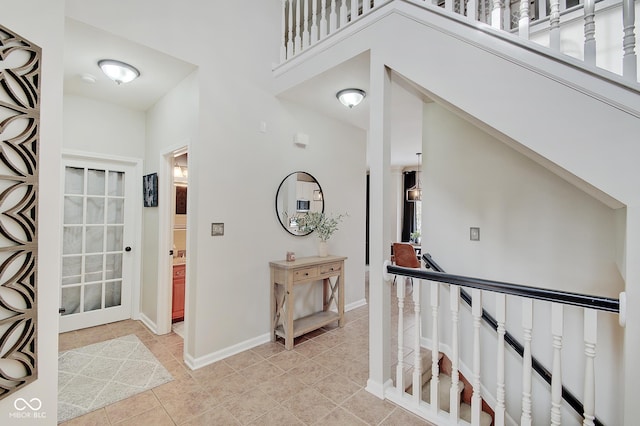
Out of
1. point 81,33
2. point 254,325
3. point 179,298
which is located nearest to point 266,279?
point 254,325

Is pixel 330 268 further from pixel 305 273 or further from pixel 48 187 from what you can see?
pixel 48 187

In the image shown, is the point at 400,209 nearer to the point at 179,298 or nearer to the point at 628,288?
the point at 179,298

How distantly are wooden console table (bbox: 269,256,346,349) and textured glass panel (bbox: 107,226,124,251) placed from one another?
2082 millimetres

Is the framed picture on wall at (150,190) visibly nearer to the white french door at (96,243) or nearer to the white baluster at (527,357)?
the white french door at (96,243)

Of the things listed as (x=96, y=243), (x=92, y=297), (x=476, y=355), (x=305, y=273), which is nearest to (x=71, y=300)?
(x=92, y=297)

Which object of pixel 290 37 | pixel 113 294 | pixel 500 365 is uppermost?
pixel 290 37

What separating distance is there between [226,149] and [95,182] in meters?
1.95

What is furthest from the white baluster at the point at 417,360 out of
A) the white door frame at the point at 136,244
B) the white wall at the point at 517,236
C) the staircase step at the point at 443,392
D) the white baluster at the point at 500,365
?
the white door frame at the point at 136,244

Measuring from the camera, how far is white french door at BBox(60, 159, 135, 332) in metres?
3.26

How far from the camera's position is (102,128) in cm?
337

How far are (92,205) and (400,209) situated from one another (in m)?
6.86

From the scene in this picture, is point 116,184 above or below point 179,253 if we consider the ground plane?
above

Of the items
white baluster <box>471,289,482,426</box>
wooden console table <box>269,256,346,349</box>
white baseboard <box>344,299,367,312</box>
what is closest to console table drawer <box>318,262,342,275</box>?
wooden console table <box>269,256,346,349</box>

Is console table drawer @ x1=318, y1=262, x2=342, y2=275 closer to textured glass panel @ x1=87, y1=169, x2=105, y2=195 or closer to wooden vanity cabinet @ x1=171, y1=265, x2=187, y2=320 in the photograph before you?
wooden vanity cabinet @ x1=171, y1=265, x2=187, y2=320
